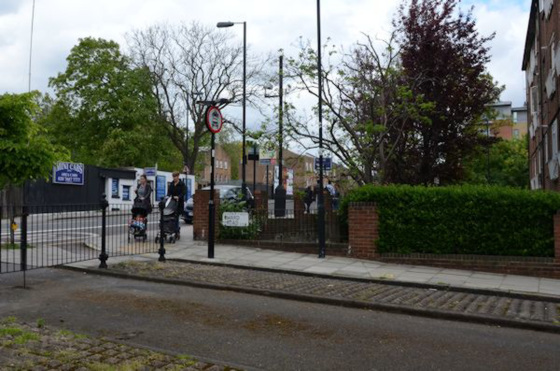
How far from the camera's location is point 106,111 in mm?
43406

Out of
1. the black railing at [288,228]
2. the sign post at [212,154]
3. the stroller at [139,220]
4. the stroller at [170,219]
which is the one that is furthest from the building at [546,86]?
the stroller at [139,220]

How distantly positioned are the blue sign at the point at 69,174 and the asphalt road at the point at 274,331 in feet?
83.7

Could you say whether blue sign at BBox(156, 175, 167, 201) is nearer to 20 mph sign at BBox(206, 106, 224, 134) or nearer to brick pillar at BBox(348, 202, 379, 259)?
20 mph sign at BBox(206, 106, 224, 134)

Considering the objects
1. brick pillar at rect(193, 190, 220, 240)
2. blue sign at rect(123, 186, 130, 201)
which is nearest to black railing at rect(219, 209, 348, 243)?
brick pillar at rect(193, 190, 220, 240)

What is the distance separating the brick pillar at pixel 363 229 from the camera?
11.2m

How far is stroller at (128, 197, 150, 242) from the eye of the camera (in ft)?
37.2

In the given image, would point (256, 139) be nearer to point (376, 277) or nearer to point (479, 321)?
point (376, 277)

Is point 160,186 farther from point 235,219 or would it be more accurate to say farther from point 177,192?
point 235,219

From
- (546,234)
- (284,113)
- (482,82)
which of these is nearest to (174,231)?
(284,113)

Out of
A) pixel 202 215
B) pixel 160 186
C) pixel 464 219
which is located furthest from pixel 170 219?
pixel 160 186

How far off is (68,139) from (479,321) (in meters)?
43.7

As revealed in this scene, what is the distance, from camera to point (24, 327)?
518 cm

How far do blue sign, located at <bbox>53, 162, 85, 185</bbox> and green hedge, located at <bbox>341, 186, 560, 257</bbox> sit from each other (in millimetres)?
25153

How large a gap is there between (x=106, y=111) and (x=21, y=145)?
35.9 metres
